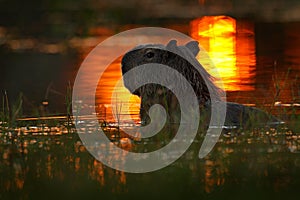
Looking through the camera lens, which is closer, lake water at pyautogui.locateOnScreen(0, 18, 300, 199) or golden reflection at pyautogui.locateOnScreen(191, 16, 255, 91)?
lake water at pyautogui.locateOnScreen(0, 18, 300, 199)

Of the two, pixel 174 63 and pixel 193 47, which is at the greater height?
pixel 193 47

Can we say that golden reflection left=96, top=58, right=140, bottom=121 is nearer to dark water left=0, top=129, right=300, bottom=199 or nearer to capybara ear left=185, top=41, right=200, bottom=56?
capybara ear left=185, top=41, right=200, bottom=56

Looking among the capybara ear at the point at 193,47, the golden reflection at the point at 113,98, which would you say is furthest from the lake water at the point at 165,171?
the capybara ear at the point at 193,47

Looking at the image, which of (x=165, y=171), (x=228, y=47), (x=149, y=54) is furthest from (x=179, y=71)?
(x=228, y=47)

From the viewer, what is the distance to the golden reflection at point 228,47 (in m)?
11.6

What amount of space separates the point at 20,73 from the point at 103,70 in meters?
1.32

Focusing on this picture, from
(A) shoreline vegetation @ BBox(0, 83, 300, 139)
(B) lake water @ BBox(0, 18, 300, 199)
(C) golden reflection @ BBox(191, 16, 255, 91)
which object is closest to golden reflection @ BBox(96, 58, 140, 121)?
(B) lake water @ BBox(0, 18, 300, 199)

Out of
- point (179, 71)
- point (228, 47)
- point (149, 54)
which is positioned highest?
point (228, 47)

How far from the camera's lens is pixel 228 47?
14938mm

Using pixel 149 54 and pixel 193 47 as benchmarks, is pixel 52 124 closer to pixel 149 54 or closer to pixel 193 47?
pixel 149 54

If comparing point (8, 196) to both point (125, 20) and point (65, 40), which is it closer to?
point (65, 40)

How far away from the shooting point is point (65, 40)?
16453 mm

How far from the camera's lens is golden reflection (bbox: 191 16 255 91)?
11633 mm

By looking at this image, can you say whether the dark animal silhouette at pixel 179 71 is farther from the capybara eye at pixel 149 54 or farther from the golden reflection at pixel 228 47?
the golden reflection at pixel 228 47
